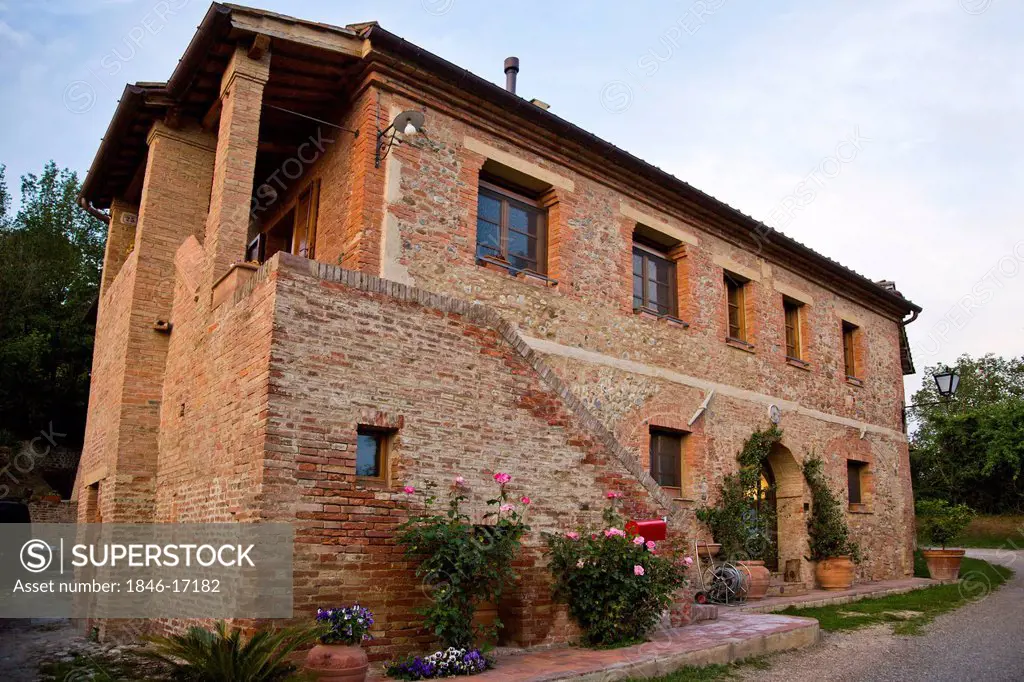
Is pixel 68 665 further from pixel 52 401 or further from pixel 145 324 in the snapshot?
pixel 52 401

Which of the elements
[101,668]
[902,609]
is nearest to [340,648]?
[101,668]

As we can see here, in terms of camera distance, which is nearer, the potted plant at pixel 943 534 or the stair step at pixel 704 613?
the stair step at pixel 704 613

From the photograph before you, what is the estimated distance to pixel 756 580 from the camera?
11.5m

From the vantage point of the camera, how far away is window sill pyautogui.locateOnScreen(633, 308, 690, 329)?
1173cm

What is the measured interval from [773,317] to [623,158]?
15.8 ft

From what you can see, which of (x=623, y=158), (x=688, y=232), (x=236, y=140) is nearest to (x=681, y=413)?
(x=688, y=232)

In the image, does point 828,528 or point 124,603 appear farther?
point 828,528

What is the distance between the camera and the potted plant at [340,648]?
17.8ft

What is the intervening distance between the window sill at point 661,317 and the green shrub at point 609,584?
4901 mm

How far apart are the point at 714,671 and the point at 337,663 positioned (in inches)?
138

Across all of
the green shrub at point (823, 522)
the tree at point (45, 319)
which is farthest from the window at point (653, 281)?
the tree at point (45, 319)

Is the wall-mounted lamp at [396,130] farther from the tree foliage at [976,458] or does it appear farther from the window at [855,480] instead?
the tree foliage at [976,458]

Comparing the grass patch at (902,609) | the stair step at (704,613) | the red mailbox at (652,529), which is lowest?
the grass patch at (902,609)

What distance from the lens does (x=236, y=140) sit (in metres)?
8.50
